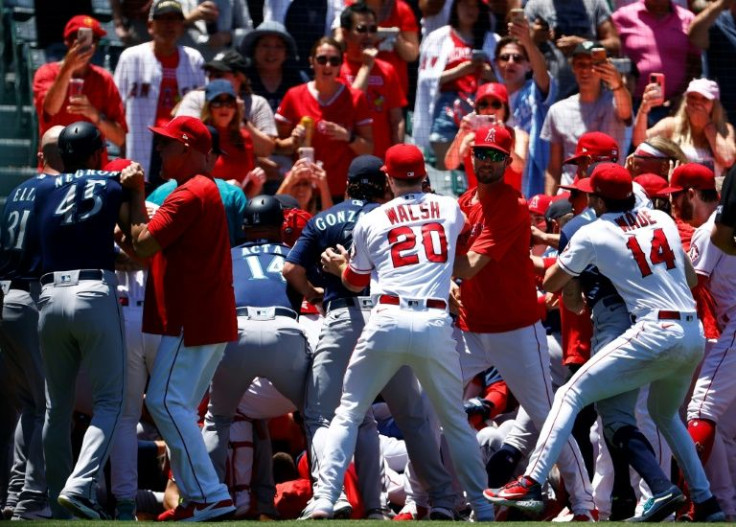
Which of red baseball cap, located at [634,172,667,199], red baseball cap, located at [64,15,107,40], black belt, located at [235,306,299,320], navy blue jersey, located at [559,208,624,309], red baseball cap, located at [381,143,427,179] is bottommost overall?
black belt, located at [235,306,299,320]

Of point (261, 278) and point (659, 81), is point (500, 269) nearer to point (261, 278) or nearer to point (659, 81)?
point (261, 278)

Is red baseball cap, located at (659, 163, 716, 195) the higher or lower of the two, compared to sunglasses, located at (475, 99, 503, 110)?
lower

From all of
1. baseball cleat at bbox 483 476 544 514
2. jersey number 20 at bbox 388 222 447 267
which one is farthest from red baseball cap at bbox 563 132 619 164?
baseball cleat at bbox 483 476 544 514

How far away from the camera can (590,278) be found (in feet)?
25.1

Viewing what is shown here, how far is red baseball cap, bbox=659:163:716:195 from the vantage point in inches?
340

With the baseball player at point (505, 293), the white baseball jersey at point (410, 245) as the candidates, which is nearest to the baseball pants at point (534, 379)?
the baseball player at point (505, 293)

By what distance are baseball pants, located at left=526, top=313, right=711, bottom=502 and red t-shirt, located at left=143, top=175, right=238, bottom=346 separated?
162cm

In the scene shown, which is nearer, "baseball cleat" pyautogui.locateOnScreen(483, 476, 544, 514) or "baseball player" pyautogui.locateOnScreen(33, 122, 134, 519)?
"baseball cleat" pyautogui.locateOnScreen(483, 476, 544, 514)

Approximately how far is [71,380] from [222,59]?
3.88 m

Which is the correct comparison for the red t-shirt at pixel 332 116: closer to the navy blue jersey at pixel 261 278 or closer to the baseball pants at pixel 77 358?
the navy blue jersey at pixel 261 278

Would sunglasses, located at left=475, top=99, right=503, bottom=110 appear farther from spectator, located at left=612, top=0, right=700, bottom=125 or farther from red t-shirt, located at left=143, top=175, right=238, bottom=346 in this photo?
red t-shirt, located at left=143, top=175, right=238, bottom=346

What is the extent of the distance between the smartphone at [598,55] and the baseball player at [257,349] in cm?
358

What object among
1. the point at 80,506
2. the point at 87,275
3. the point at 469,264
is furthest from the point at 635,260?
the point at 80,506

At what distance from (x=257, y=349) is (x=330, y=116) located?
3.69 m
